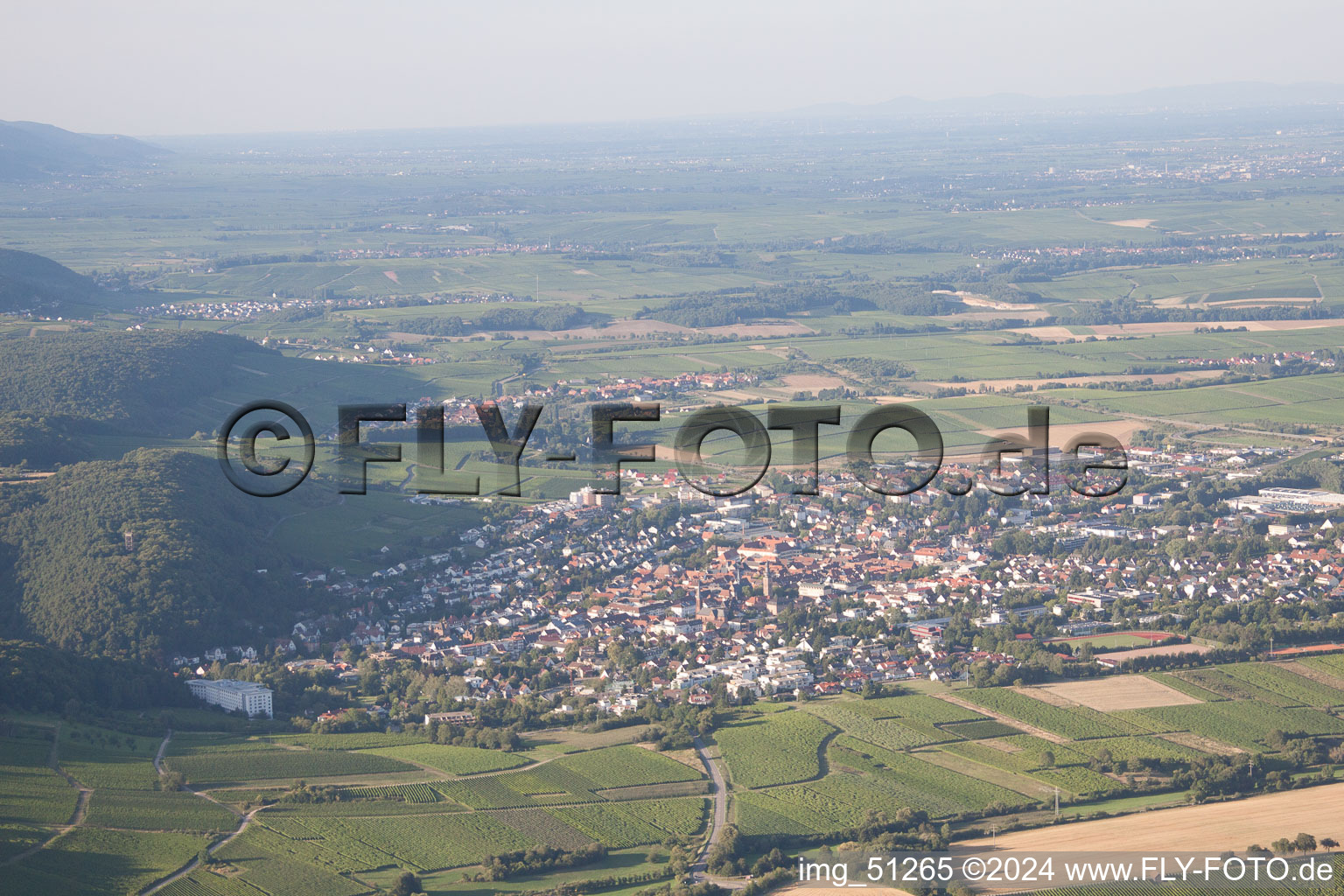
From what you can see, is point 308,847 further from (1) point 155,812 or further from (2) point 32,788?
(2) point 32,788

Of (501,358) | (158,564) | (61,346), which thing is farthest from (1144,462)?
(61,346)

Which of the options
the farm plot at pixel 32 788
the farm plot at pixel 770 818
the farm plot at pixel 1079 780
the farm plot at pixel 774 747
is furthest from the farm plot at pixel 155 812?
the farm plot at pixel 1079 780

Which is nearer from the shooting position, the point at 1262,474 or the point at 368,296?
the point at 1262,474

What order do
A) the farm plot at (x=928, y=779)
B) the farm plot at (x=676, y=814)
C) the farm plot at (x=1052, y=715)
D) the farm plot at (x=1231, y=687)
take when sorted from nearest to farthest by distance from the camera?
the farm plot at (x=676, y=814) → the farm plot at (x=928, y=779) → the farm plot at (x=1052, y=715) → the farm plot at (x=1231, y=687)

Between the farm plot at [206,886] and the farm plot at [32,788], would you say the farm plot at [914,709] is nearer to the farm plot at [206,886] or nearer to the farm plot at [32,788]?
the farm plot at [206,886]

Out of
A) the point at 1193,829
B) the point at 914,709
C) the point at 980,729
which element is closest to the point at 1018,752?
the point at 980,729

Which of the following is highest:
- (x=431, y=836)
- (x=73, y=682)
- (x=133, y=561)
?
(x=133, y=561)

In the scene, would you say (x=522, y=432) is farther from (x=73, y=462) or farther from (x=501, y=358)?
(x=501, y=358)
